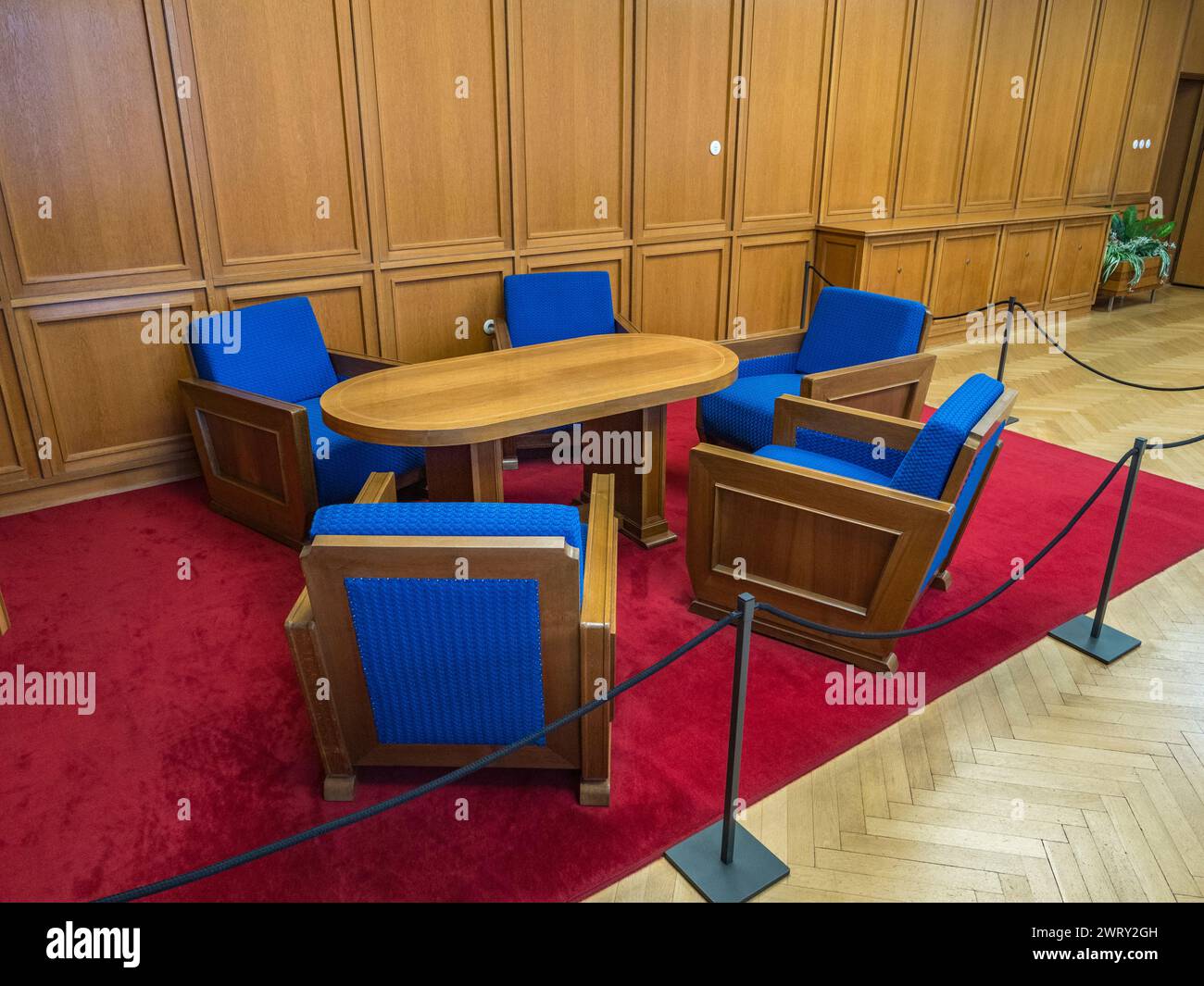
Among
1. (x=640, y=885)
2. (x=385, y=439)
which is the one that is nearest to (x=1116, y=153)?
(x=385, y=439)

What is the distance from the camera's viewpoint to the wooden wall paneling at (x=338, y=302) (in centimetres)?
432

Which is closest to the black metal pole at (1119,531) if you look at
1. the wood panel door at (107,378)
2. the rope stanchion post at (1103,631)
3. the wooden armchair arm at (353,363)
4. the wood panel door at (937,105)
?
the rope stanchion post at (1103,631)

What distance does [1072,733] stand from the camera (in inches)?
105

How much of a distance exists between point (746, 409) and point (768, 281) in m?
2.55

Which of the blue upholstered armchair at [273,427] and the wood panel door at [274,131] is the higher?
the wood panel door at [274,131]

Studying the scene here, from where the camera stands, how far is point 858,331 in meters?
4.18

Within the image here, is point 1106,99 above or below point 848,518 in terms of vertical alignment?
above

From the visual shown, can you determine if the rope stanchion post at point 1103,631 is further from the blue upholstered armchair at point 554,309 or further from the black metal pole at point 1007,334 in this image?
the blue upholstered armchair at point 554,309

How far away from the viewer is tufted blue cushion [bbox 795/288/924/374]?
13.2 feet

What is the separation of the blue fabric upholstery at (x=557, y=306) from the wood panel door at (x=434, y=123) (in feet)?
1.30

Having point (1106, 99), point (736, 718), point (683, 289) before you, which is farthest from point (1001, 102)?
point (736, 718)

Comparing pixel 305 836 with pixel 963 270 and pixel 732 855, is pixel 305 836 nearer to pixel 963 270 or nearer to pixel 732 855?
pixel 732 855
